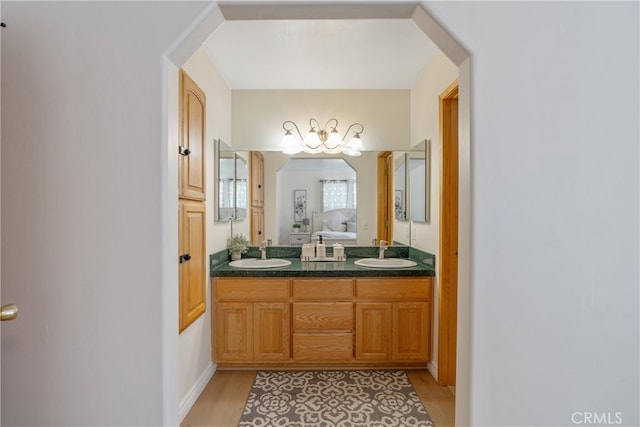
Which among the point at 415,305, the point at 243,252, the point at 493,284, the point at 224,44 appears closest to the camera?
the point at 493,284

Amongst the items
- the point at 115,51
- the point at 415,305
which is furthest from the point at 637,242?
the point at 115,51

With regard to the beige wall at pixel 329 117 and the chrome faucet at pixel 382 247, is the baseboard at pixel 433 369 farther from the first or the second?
the beige wall at pixel 329 117

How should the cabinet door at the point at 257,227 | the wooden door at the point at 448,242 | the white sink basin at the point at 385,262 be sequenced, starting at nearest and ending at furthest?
the wooden door at the point at 448,242 → the white sink basin at the point at 385,262 → the cabinet door at the point at 257,227

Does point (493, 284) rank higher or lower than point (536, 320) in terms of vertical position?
higher

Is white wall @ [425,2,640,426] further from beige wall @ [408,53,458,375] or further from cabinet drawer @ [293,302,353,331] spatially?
cabinet drawer @ [293,302,353,331]

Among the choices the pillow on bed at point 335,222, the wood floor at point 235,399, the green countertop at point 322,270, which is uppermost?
the pillow on bed at point 335,222

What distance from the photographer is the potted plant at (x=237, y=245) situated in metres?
2.86

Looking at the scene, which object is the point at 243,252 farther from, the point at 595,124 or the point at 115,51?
the point at 595,124

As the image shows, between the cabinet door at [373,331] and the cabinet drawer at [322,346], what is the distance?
0.28 feet

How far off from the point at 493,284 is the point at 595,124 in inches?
25.7

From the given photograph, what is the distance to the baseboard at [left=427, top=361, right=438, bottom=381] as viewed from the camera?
7.91ft

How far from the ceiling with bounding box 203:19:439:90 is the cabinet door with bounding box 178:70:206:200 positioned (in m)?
0.46

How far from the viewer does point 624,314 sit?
1120 millimetres

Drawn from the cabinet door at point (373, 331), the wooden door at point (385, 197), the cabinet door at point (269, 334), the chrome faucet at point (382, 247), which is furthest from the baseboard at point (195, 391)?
the wooden door at point (385, 197)
